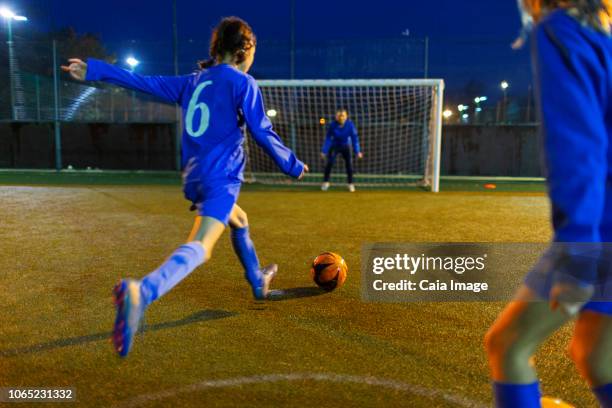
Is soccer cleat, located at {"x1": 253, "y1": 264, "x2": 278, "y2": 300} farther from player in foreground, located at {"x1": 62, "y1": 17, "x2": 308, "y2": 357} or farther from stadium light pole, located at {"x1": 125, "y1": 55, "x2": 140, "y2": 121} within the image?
stadium light pole, located at {"x1": 125, "y1": 55, "x2": 140, "y2": 121}

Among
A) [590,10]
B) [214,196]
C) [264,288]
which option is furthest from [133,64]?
[590,10]

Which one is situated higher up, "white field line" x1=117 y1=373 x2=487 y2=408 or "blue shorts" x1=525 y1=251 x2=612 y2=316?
"blue shorts" x1=525 y1=251 x2=612 y2=316

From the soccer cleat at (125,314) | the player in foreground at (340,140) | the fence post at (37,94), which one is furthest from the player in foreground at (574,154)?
the fence post at (37,94)

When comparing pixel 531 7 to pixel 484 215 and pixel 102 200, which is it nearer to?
pixel 484 215

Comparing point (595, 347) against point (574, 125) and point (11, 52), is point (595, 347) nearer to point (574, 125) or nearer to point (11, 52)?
point (574, 125)

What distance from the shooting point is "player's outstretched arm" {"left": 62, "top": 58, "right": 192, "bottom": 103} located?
3388mm

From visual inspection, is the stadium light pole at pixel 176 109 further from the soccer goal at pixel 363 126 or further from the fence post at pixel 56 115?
the fence post at pixel 56 115

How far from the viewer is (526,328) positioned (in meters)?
1.64

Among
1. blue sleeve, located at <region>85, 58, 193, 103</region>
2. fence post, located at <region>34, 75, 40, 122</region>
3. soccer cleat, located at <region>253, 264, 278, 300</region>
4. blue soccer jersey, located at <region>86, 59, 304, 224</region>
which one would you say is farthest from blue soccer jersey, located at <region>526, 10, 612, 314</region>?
fence post, located at <region>34, 75, 40, 122</region>

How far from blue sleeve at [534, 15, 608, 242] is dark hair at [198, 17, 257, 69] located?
2186mm

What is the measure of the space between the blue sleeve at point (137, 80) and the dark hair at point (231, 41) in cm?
23

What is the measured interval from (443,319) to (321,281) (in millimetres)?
1090

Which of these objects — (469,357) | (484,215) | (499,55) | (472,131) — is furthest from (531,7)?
(499,55)

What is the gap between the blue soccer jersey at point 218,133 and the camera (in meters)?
3.16
